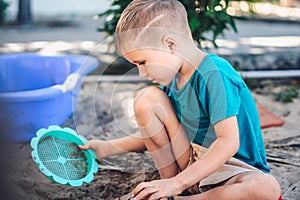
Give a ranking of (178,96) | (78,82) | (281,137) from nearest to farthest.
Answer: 1. (178,96)
2. (281,137)
3. (78,82)

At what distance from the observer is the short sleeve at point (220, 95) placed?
Result: 130cm

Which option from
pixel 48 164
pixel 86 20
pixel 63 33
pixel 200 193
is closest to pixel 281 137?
pixel 200 193

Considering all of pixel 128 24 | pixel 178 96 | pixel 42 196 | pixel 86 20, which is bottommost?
pixel 86 20

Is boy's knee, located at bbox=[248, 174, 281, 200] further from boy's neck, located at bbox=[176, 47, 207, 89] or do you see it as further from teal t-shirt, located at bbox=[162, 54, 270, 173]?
boy's neck, located at bbox=[176, 47, 207, 89]

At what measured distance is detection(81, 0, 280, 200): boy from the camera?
1297 millimetres

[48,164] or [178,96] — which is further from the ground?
[178,96]

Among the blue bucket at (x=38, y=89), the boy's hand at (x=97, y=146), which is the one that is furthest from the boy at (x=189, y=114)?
the blue bucket at (x=38, y=89)

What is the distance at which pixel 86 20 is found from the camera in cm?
524

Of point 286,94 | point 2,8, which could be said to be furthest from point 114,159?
→ point 2,8

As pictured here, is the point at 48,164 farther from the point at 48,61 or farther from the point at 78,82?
the point at 48,61

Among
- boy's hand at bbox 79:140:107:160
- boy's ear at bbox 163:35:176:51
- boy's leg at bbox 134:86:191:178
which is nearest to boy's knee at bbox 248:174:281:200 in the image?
boy's leg at bbox 134:86:191:178

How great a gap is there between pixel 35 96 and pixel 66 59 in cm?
43

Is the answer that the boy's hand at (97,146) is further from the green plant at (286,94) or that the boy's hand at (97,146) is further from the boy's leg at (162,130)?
the green plant at (286,94)

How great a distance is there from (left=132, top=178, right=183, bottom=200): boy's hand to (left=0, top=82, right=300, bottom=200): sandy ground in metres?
0.30
